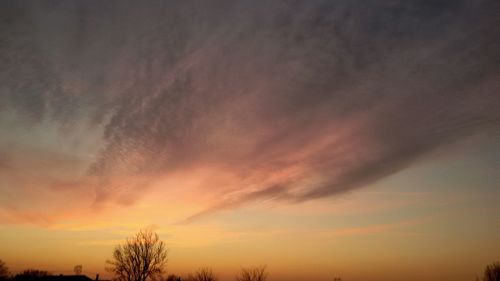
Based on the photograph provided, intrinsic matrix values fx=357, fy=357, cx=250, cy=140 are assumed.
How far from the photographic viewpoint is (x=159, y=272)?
66.2 m

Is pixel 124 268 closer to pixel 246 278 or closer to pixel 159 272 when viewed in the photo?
pixel 159 272

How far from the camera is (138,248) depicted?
218 ft

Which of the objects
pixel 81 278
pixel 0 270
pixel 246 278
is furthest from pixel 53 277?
pixel 0 270

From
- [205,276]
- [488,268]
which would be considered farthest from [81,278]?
[488,268]

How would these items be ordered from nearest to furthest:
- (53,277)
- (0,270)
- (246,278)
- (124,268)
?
1. (124,268)
2. (246,278)
3. (53,277)
4. (0,270)

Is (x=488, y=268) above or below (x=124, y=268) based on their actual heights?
below

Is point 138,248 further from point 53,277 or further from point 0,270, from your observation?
point 0,270

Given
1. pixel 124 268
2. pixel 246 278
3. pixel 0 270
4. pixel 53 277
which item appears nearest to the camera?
pixel 124 268

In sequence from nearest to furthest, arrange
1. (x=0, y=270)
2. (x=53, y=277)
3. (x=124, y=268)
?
(x=124, y=268) → (x=53, y=277) → (x=0, y=270)

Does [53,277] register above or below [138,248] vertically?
→ below

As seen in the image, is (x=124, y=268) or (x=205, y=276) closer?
(x=124, y=268)

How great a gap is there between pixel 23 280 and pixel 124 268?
150ft

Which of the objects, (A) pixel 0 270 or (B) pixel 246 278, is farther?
(A) pixel 0 270

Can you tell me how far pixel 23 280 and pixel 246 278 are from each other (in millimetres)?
58060
